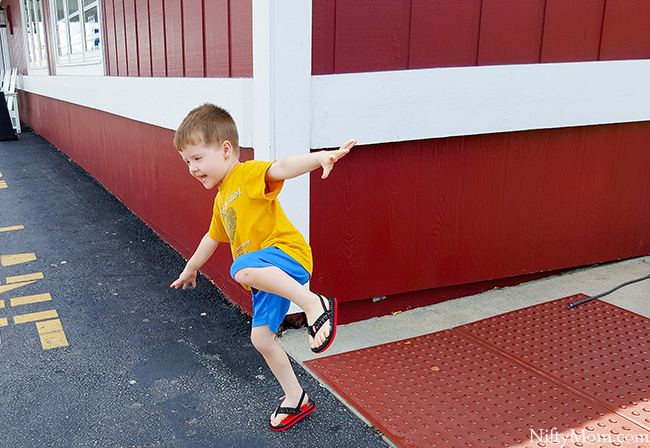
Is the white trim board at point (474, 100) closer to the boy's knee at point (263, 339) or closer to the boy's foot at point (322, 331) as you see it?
the boy's knee at point (263, 339)

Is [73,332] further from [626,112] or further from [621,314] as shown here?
[626,112]

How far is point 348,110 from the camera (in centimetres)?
299

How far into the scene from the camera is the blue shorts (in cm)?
214

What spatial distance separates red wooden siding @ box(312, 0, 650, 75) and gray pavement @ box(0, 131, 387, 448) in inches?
63.6

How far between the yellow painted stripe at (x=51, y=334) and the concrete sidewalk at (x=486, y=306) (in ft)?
4.15

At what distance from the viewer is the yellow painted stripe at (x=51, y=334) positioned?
3209mm

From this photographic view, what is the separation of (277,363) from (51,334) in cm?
167

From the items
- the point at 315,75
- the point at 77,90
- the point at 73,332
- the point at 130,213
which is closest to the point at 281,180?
the point at 315,75

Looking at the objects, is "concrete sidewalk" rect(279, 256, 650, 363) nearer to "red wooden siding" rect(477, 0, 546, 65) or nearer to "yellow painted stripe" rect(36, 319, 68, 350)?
"yellow painted stripe" rect(36, 319, 68, 350)

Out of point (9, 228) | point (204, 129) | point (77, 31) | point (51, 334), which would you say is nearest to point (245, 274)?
point (204, 129)

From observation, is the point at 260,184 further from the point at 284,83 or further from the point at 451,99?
the point at 451,99

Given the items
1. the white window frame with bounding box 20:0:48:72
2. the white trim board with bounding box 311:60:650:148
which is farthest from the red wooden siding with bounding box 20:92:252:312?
the white window frame with bounding box 20:0:48:72

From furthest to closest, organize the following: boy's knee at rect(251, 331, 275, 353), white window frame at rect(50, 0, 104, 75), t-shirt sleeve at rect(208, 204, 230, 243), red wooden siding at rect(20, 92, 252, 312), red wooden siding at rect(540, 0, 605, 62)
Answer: white window frame at rect(50, 0, 104, 75), red wooden siding at rect(20, 92, 252, 312), red wooden siding at rect(540, 0, 605, 62), t-shirt sleeve at rect(208, 204, 230, 243), boy's knee at rect(251, 331, 275, 353)

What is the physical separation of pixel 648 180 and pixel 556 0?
1.51 m
